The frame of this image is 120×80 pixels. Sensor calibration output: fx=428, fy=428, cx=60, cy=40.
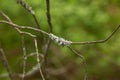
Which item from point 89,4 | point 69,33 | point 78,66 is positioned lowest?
point 78,66

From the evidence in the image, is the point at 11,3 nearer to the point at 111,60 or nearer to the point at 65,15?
the point at 65,15

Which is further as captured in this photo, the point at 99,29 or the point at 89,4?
the point at 99,29

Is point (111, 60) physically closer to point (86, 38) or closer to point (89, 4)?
point (86, 38)

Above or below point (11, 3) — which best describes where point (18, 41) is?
below

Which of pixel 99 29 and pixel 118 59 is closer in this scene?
pixel 118 59

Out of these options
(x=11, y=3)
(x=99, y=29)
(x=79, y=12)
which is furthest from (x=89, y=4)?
(x=11, y=3)

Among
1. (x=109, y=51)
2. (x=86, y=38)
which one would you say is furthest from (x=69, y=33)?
(x=109, y=51)
